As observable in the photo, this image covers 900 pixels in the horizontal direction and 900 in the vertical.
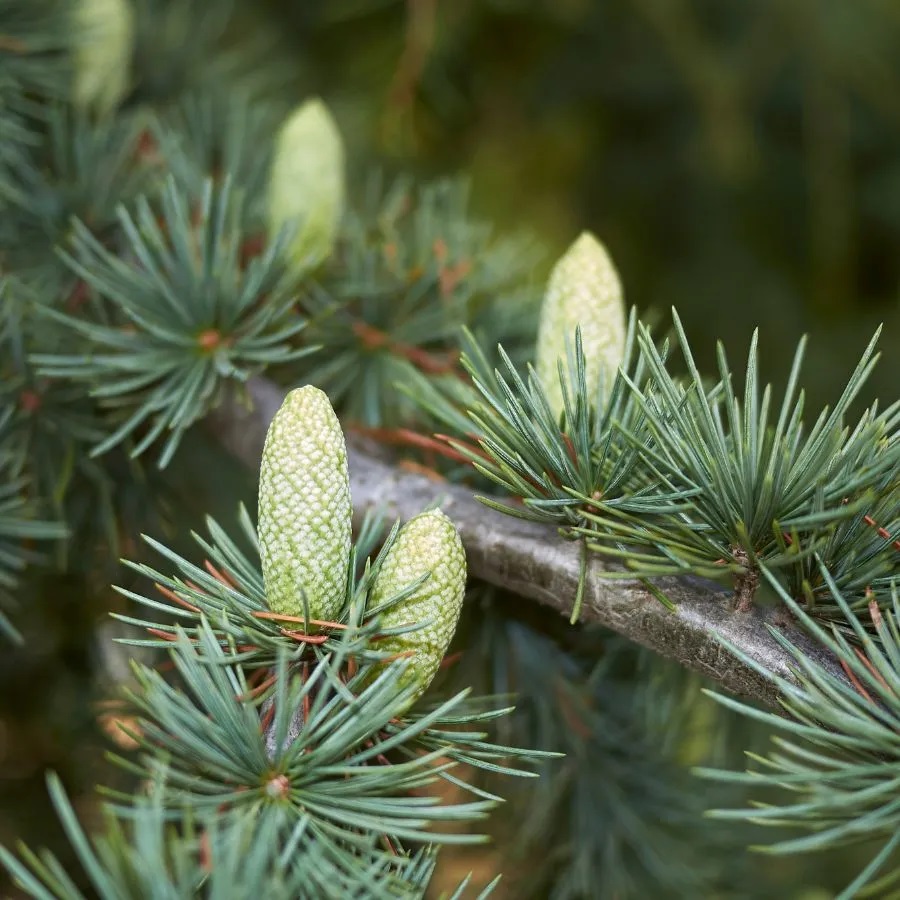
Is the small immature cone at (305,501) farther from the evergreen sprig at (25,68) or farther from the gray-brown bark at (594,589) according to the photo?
the evergreen sprig at (25,68)

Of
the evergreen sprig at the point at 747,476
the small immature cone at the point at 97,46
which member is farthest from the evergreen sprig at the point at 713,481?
the small immature cone at the point at 97,46

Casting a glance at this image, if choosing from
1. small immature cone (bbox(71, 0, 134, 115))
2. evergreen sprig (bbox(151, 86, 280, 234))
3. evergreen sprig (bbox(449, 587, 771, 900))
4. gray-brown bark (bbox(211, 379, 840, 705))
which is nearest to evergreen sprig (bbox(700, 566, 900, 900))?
gray-brown bark (bbox(211, 379, 840, 705))

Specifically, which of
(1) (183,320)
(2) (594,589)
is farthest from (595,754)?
(1) (183,320)

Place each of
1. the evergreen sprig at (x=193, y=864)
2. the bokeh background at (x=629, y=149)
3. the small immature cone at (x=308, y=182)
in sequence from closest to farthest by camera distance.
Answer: the evergreen sprig at (x=193, y=864) → the small immature cone at (x=308, y=182) → the bokeh background at (x=629, y=149)

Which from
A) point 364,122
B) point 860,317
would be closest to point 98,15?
point 364,122

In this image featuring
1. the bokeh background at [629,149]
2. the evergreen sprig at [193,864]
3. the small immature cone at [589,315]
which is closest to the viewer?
the evergreen sprig at [193,864]

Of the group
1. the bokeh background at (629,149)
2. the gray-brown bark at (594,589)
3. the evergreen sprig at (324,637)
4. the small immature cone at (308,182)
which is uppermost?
the bokeh background at (629,149)

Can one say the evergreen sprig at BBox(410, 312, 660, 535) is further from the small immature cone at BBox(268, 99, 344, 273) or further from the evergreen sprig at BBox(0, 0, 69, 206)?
the evergreen sprig at BBox(0, 0, 69, 206)
